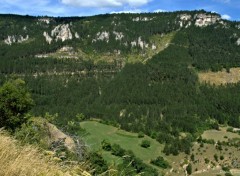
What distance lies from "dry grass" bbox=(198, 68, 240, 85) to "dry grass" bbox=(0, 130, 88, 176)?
591ft

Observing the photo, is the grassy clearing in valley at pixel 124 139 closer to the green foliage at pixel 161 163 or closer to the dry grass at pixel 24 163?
the green foliage at pixel 161 163

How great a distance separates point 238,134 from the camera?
125 m

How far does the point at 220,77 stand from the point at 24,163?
18984cm

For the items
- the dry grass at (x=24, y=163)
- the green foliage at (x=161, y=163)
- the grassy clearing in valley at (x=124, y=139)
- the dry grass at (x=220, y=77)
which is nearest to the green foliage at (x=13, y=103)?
the dry grass at (x=24, y=163)

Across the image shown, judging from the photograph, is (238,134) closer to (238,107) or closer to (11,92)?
(238,107)

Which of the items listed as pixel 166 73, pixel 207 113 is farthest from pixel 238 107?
pixel 166 73

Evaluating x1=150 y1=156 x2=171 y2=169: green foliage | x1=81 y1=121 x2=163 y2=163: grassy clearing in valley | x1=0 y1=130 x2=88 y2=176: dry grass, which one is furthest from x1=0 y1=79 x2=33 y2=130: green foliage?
x1=150 y1=156 x2=171 y2=169: green foliage

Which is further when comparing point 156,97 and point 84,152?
point 156,97

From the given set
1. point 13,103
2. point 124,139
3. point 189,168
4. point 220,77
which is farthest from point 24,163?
point 220,77

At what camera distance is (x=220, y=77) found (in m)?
190

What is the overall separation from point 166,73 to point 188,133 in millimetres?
66004

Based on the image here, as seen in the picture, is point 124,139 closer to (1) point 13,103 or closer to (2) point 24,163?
(1) point 13,103

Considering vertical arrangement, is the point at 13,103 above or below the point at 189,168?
above

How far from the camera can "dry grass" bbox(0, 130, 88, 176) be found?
6.03 m
